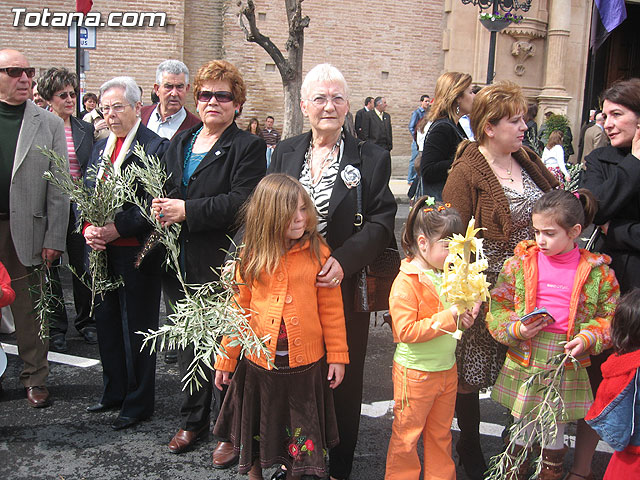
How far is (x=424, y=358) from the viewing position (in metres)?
3.13

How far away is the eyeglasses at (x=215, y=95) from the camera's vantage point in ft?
12.5

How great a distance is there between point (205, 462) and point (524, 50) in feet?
63.6

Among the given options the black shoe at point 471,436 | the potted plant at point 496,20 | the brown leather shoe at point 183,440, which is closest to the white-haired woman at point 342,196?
the black shoe at point 471,436

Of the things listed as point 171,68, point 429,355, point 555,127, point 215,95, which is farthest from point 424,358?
point 555,127

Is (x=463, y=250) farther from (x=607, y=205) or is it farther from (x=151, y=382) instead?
(x=151, y=382)

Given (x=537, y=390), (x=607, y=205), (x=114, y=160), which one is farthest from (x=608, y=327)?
(x=114, y=160)

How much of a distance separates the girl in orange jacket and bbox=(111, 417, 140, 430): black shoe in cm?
188

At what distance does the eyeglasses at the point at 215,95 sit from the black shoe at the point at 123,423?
2.13 meters

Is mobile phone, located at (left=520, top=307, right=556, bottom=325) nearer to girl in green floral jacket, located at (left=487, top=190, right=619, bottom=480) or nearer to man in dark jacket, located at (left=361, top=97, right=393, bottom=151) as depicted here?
girl in green floral jacket, located at (left=487, top=190, right=619, bottom=480)

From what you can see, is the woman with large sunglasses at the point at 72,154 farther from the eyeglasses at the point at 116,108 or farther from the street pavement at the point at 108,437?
the eyeglasses at the point at 116,108

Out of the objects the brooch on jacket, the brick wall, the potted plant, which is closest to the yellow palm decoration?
the brooch on jacket

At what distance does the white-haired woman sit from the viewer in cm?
332

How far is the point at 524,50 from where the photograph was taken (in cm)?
2033

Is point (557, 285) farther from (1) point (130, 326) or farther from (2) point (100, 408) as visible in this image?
(2) point (100, 408)
